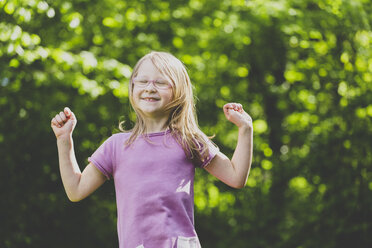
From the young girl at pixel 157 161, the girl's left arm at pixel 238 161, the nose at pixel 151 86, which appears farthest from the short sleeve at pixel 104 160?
the girl's left arm at pixel 238 161

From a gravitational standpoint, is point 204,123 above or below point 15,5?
below

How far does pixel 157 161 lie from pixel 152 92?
299 mm

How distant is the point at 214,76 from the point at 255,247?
85.4 inches

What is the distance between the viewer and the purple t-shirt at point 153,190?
1901 millimetres

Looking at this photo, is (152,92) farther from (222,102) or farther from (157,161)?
(222,102)

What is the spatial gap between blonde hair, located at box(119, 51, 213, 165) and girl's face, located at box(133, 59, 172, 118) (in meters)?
0.02

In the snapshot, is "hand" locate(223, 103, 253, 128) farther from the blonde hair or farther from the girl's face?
the girl's face

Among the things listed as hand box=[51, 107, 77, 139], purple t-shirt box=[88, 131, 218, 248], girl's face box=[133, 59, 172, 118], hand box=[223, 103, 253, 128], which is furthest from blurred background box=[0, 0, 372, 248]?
hand box=[223, 103, 253, 128]

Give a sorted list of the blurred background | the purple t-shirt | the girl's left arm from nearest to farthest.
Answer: the purple t-shirt, the girl's left arm, the blurred background

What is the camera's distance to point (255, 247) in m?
6.12

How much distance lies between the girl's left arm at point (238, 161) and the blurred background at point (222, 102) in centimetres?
232

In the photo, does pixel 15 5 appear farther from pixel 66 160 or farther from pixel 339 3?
pixel 339 3

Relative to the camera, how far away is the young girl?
6.28 feet

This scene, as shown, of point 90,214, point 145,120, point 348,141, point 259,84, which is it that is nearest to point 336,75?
point 348,141
